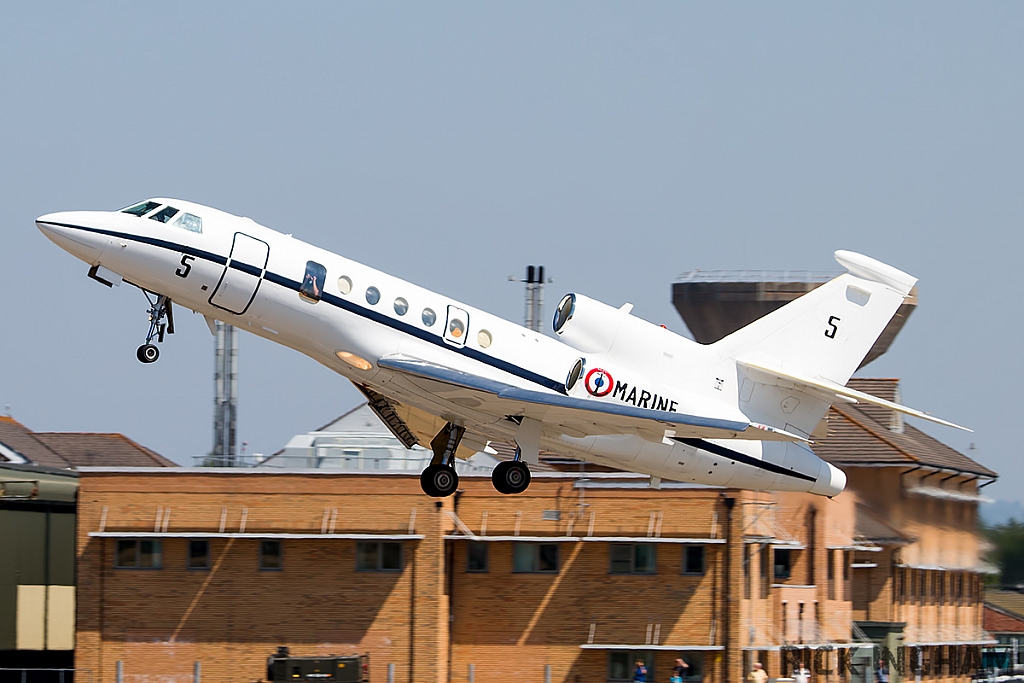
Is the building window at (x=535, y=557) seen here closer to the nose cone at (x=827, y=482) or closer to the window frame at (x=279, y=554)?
the window frame at (x=279, y=554)

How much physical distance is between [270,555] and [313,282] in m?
16.0

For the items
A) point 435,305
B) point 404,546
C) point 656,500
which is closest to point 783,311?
point 435,305

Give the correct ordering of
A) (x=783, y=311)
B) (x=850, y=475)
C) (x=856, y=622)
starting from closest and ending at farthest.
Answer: (x=783, y=311), (x=850, y=475), (x=856, y=622)

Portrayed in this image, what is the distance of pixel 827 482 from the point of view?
97.3ft

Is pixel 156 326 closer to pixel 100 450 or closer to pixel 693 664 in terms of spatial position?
pixel 693 664

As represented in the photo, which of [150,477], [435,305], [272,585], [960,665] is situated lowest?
[960,665]

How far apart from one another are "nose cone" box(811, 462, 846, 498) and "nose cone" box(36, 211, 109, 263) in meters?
13.8

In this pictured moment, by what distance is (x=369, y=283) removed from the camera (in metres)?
26.2

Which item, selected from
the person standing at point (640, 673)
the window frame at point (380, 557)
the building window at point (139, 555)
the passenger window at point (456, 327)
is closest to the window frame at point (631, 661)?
the person standing at point (640, 673)

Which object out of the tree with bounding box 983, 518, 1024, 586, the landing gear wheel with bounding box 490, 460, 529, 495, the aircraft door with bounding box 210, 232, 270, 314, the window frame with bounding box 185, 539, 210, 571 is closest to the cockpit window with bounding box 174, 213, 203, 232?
the aircraft door with bounding box 210, 232, 270, 314

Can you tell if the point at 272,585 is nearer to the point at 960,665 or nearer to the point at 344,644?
the point at 344,644

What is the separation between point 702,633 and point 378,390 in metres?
15.4

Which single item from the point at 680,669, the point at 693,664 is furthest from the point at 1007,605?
the point at 680,669

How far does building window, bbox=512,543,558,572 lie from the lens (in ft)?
131
